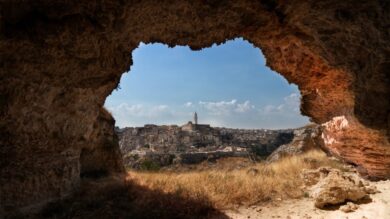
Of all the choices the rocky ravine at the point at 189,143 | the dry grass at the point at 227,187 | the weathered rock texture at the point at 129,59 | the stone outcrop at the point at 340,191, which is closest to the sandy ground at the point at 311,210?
the stone outcrop at the point at 340,191

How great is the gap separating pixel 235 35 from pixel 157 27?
1496 millimetres

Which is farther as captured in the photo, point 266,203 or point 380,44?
point 266,203

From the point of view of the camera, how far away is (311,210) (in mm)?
7734

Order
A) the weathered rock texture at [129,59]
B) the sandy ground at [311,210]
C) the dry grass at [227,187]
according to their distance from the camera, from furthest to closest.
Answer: the dry grass at [227,187] < the sandy ground at [311,210] < the weathered rock texture at [129,59]

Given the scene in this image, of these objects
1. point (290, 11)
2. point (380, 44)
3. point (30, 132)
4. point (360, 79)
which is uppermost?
point (290, 11)

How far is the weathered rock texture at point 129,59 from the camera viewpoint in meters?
5.00

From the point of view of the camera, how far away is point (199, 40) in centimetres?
647

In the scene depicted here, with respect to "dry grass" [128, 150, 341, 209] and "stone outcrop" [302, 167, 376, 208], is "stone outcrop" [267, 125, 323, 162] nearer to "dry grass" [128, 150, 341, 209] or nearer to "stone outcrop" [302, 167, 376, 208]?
"dry grass" [128, 150, 341, 209]

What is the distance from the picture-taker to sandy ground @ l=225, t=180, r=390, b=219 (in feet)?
22.2

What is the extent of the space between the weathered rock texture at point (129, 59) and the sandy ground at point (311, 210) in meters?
0.58

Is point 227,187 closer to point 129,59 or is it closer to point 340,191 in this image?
point 340,191

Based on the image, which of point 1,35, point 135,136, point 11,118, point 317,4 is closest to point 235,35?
point 317,4

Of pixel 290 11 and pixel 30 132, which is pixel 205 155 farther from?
pixel 290 11

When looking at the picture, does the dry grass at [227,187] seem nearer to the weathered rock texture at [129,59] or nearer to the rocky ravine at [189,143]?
the weathered rock texture at [129,59]
